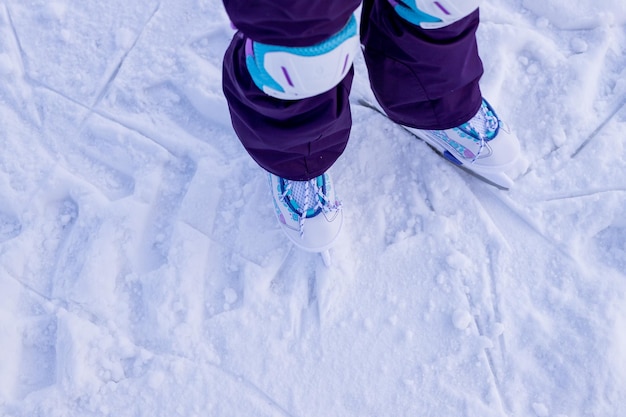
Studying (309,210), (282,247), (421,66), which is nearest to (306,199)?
(309,210)

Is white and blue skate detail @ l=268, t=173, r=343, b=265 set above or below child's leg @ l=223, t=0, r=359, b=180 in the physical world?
below

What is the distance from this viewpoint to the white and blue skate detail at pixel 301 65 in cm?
65

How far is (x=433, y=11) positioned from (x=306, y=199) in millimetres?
401

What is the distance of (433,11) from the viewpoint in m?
0.74

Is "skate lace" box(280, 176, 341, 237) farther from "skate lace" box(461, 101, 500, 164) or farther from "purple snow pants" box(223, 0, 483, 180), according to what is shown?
"skate lace" box(461, 101, 500, 164)

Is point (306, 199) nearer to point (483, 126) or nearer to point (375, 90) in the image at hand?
point (375, 90)

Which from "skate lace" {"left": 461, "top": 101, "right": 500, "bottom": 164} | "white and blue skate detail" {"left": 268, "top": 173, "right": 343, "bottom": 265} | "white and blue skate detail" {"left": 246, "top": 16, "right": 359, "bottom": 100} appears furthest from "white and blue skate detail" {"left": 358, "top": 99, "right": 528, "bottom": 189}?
"white and blue skate detail" {"left": 246, "top": 16, "right": 359, "bottom": 100}

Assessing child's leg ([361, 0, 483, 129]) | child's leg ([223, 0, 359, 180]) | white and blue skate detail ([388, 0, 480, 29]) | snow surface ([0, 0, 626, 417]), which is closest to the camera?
child's leg ([223, 0, 359, 180])

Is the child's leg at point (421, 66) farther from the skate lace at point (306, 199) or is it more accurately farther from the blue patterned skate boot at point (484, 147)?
the skate lace at point (306, 199)

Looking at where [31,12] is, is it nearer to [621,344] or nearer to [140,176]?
[140,176]

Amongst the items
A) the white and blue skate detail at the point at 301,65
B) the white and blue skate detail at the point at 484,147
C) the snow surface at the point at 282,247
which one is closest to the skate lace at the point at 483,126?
the white and blue skate detail at the point at 484,147

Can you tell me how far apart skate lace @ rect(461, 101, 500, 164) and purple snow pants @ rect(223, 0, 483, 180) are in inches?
2.1

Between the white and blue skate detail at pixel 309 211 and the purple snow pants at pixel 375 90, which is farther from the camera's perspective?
the white and blue skate detail at pixel 309 211

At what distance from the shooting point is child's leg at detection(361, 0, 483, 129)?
83cm
